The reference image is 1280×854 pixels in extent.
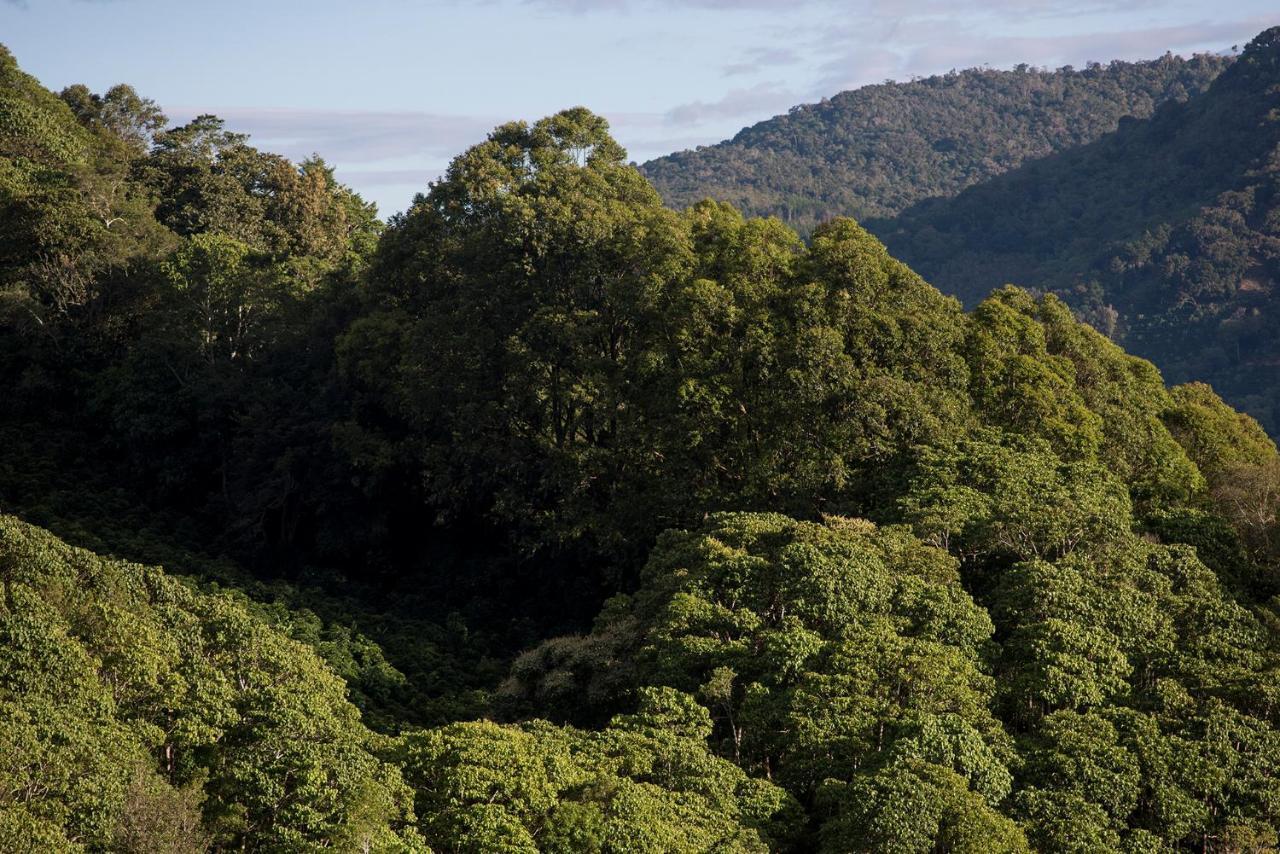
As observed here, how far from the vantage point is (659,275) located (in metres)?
32.1

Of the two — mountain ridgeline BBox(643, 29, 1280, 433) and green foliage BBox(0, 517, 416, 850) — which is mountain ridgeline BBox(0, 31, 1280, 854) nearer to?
green foliage BBox(0, 517, 416, 850)

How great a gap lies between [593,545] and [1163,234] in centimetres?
10596

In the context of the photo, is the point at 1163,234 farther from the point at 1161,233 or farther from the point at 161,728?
the point at 161,728

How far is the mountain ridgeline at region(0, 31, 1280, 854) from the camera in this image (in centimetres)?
1781

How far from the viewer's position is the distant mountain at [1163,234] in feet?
351

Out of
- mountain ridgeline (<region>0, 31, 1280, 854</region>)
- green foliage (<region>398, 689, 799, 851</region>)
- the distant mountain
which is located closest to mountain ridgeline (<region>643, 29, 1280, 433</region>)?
the distant mountain

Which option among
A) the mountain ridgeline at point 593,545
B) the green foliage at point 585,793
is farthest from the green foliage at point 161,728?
the green foliage at point 585,793

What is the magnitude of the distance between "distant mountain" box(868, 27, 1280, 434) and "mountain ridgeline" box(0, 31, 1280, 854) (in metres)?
67.1

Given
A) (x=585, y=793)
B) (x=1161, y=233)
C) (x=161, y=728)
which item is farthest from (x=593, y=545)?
(x=1161, y=233)

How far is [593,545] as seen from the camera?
33375 mm

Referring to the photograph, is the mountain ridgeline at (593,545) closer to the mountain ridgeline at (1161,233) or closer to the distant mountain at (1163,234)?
the distant mountain at (1163,234)

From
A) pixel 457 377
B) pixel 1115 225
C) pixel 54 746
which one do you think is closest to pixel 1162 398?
pixel 457 377

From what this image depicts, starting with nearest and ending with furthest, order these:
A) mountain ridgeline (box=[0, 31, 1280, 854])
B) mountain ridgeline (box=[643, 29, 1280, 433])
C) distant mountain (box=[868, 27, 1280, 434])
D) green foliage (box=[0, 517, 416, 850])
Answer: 1. green foliage (box=[0, 517, 416, 850])
2. mountain ridgeline (box=[0, 31, 1280, 854])
3. distant mountain (box=[868, 27, 1280, 434])
4. mountain ridgeline (box=[643, 29, 1280, 433])

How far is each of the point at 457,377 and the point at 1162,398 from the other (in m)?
18.4
